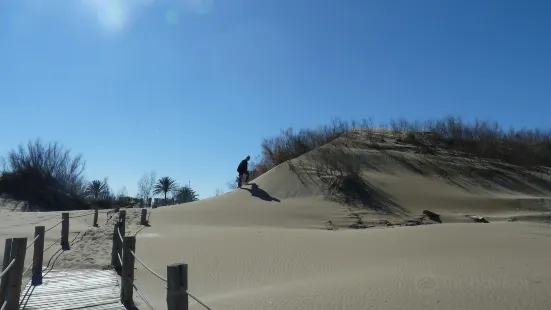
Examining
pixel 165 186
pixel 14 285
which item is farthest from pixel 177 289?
pixel 165 186

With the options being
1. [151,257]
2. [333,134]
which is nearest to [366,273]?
[151,257]

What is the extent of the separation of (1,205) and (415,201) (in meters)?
38.0

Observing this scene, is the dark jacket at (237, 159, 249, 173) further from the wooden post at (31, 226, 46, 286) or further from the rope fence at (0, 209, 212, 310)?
the wooden post at (31, 226, 46, 286)

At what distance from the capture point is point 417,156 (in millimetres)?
27266

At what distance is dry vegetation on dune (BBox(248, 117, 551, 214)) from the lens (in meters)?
22.8

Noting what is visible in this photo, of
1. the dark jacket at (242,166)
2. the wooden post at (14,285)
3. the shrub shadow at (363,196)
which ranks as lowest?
the wooden post at (14,285)

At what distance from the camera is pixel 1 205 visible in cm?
3988

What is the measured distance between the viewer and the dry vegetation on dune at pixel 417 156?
22.8m

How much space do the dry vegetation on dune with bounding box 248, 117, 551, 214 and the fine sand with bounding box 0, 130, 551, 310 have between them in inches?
7.6

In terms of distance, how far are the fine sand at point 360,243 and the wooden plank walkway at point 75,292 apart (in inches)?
30.0

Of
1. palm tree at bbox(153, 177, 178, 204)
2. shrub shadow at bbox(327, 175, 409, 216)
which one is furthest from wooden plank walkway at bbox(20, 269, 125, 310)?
palm tree at bbox(153, 177, 178, 204)

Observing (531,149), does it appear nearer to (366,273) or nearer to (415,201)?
(415,201)

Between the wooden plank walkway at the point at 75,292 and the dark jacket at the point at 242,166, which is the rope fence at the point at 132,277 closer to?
the wooden plank walkway at the point at 75,292

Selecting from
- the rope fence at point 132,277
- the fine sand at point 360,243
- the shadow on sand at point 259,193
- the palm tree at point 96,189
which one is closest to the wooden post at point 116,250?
the rope fence at point 132,277
